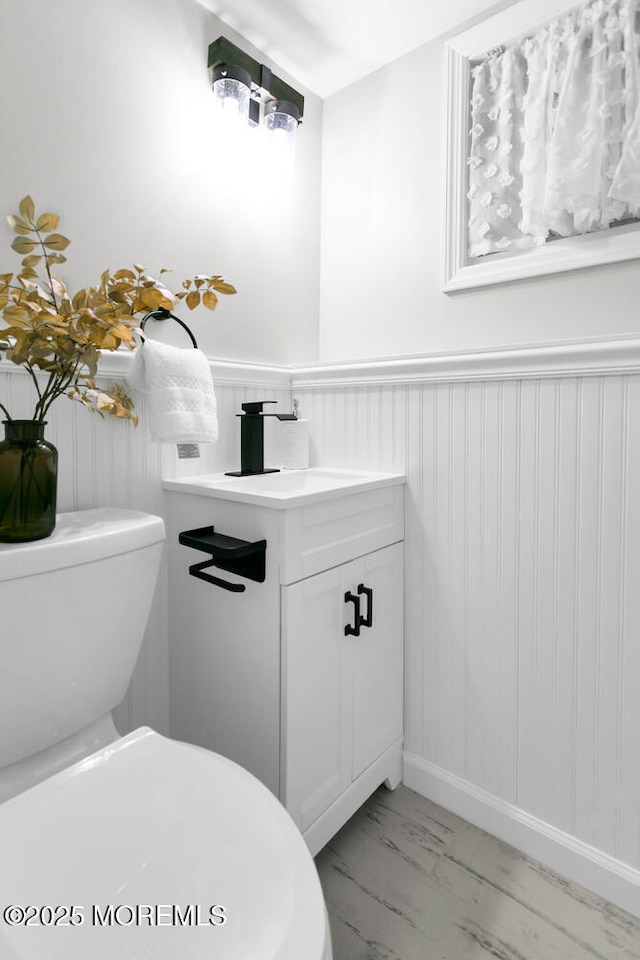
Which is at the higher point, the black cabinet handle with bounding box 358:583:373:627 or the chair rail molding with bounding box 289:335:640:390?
the chair rail molding with bounding box 289:335:640:390

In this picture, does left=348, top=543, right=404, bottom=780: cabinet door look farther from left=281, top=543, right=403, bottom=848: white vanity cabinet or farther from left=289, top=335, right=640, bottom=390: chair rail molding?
left=289, top=335, right=640, bottom=390: chair rail molding

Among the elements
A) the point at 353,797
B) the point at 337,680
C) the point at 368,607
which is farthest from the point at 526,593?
the point at 353,797

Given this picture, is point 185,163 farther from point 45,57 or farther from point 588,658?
point 588,658

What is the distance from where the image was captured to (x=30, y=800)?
0.71 meters

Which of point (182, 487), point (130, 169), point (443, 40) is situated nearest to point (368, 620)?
point (182, 487)

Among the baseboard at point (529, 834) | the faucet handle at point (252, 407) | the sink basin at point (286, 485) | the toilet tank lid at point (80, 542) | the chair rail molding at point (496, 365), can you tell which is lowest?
the baseboard at point (529, 834)

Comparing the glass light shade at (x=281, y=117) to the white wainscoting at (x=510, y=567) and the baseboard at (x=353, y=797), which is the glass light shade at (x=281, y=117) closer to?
the white wainscoting at (x=510, y=567)

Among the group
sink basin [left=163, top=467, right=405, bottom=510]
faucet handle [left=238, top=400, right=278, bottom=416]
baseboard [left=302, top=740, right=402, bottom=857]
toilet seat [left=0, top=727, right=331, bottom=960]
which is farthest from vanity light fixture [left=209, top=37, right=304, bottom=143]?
baseboard [left=302, top=740, right=402, bottom=857]

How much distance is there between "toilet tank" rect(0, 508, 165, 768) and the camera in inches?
31.4

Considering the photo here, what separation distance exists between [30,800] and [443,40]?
1913 mm

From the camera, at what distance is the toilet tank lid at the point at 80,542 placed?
0.79 m

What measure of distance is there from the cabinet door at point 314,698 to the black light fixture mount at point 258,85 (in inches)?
50.6

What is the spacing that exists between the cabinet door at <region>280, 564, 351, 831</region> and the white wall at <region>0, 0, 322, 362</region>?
74cm

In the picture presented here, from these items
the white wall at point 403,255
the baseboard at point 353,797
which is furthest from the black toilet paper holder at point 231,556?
the white wall at point 403,255
